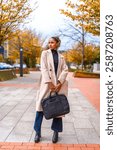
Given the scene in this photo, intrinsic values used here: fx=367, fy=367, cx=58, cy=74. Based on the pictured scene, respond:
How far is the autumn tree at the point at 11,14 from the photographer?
24775mm

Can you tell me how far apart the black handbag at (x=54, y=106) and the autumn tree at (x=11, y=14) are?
18964 mm

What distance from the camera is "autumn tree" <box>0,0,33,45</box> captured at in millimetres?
24775

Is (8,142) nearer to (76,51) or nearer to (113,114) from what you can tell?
(113,114)

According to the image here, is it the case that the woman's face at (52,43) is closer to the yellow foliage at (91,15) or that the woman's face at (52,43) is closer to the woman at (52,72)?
the woman at (52,72)

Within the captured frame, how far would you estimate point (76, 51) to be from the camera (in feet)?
199

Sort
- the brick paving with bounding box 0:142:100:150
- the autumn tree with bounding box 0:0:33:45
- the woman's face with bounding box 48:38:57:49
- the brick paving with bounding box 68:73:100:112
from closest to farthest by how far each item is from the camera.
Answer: the brick paving with bounding box 0:142:100:150, the woman's face with bounding box 48:38:57:49, the brick paving with bounding box 68:73:100:112, the autumn tree with bounding box 0:0:33:45

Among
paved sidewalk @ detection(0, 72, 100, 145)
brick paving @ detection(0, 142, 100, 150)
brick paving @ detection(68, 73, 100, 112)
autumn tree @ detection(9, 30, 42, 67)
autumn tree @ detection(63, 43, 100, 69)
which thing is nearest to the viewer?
brick paving @ detection(0, 142, 100, 150)

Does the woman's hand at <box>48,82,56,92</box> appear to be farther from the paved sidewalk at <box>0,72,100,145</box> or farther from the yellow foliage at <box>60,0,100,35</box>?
the yellow foliage at <box>60,0,100,35</box>

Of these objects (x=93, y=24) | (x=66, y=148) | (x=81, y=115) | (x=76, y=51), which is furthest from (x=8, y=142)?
(x=76, y=51)

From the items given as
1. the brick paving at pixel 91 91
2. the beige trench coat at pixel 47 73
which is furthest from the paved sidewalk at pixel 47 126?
the brick paving at pixel 91 91

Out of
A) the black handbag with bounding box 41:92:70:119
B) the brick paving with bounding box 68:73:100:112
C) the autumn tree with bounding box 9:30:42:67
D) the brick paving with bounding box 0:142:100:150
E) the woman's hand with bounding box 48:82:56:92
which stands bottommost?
the brick paving with bounding box 68:73:100:112

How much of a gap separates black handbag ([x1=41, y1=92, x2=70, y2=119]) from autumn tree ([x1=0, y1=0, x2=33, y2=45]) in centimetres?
1896

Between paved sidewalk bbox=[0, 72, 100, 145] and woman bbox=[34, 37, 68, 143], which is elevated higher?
woman bbox=[34, 37, 68, 143]

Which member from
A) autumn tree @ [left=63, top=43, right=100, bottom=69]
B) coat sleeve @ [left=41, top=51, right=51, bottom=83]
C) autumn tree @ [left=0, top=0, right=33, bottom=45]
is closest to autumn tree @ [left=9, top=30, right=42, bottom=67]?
autumn tree @ [left=63, top=43, right=100, bottom=69]
